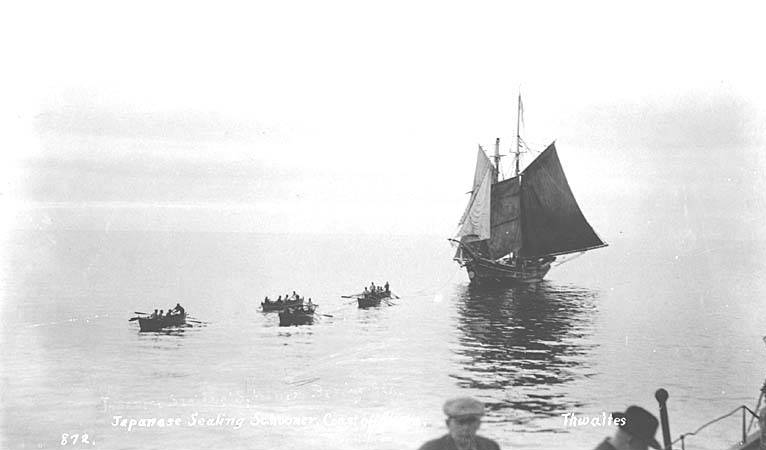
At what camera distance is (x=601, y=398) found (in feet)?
105

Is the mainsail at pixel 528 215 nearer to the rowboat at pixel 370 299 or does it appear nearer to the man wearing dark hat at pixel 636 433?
the rowboat at pixel 370 299

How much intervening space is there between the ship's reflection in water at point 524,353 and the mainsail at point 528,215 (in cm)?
642

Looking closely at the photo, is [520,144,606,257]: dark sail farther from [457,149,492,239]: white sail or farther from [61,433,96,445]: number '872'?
[61,433,96,445]: number '872'

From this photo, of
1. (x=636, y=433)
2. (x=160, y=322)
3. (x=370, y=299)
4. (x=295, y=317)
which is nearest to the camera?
(x=636, y=433)

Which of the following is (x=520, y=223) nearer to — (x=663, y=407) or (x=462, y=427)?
(x=663, y=407)

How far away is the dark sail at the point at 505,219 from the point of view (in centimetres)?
8138

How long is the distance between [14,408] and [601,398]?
83.4ft

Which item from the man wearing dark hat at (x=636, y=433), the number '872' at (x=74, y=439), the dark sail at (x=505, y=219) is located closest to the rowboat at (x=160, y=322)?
the number '872' at (x=74, y=439)

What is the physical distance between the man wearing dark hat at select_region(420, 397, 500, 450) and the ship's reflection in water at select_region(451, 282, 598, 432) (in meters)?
21.7

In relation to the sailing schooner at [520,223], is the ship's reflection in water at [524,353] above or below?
below

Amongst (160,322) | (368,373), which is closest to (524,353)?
(368,373)

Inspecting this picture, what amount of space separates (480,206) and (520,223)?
16.0ft

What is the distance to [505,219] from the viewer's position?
271 feet

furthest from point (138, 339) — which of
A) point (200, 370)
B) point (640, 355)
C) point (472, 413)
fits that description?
point (472, 413)
